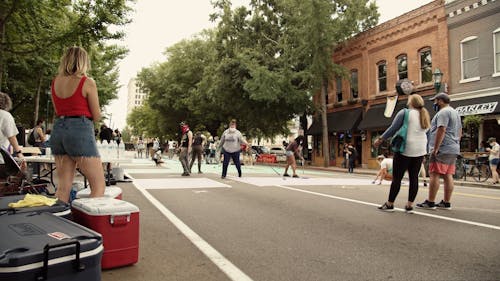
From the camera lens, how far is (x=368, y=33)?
28.0 m

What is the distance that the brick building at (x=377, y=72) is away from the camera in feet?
75.6

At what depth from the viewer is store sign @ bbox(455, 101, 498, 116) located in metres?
18.7

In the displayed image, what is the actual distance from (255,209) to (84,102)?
3.42 m

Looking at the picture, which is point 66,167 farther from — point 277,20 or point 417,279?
point 277,20

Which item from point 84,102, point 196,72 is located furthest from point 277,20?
point 84,102

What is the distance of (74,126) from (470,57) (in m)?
21.5

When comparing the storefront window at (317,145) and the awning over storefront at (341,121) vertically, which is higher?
the awning over storefront at (341,121)

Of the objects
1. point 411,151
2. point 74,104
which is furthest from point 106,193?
point 411,151

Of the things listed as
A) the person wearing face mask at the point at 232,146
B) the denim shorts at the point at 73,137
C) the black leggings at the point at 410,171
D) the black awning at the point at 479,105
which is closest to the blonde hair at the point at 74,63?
the denim shorts at the point at 73,137

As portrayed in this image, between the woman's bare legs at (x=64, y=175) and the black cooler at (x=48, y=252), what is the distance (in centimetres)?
135

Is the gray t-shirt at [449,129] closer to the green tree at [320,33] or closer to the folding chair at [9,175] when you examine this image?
the folding chair at [9,175]

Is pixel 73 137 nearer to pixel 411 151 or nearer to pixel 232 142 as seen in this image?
pixel 411 151

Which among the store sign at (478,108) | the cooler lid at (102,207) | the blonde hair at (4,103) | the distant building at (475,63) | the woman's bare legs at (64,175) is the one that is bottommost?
the cooler lid at (102,207)

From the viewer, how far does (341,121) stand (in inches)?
1148
